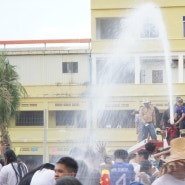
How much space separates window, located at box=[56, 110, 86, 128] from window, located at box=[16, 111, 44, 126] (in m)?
1.14

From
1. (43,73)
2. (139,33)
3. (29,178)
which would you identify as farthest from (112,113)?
(29,178)

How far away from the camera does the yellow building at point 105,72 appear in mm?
37781

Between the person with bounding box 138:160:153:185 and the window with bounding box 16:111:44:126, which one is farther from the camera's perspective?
the window with bounding box 16:111:44:126

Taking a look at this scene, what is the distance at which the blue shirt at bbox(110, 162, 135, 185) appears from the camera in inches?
443

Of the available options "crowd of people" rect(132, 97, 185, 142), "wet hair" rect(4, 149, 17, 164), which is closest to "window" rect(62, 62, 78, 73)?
"crowd of people" rect(132, 97, 185, 142)

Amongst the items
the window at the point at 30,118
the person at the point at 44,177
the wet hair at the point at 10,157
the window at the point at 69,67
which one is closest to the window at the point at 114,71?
the window at the point at 69,67

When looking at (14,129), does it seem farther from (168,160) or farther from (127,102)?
(168,160)

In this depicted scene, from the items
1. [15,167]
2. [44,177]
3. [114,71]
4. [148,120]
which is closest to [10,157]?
[15,167]

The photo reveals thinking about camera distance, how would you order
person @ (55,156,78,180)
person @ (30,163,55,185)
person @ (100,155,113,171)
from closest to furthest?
1. person @ (55,156,78,180)
2. person @ (30,163,55,185)
3. person @ (100,155,113,171)

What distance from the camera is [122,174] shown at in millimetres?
11266

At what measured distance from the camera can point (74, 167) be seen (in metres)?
7.48

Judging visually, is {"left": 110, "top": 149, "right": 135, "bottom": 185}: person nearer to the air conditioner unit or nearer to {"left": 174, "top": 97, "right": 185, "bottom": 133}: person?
{"left": 174, "top": 97, "right": 185, "bottom": 133}: person

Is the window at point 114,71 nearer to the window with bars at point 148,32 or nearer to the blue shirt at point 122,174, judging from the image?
the window with bars at point 148,32

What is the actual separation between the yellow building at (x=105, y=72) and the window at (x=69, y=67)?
0.03 meters
